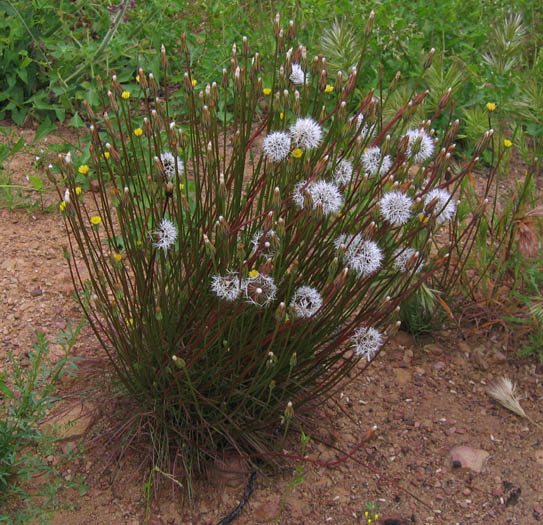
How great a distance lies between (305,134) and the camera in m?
Answer: 1.97

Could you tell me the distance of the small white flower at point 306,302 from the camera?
200 cm

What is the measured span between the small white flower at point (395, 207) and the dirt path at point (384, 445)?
2.69 ft

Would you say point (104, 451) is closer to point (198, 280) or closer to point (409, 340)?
point (198, 280)

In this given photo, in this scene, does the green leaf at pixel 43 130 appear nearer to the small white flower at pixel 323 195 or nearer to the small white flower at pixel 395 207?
the small white flower at pixel 323 195

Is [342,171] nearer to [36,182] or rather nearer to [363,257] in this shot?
[363,257]

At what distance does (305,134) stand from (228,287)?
0.51 meters

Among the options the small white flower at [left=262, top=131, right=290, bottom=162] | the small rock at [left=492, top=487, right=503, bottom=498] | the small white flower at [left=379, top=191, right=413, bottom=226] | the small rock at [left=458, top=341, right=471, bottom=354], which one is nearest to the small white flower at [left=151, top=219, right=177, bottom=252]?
the small white flower at [left=262, top=131, right=290, bottom=162]

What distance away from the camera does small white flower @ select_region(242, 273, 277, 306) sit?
1.87 meters

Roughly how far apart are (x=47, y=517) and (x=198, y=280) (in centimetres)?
92

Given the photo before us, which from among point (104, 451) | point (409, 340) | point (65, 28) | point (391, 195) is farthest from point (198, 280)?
point (65, 28)

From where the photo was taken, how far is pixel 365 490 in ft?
7.91

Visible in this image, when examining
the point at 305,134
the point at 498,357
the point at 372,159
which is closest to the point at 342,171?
the point at 372,159

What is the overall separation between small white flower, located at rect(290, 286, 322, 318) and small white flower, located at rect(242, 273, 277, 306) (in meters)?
0.09

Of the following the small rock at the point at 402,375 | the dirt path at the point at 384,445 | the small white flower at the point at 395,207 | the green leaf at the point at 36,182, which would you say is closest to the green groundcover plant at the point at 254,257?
the small white flower at the point at 395,207
